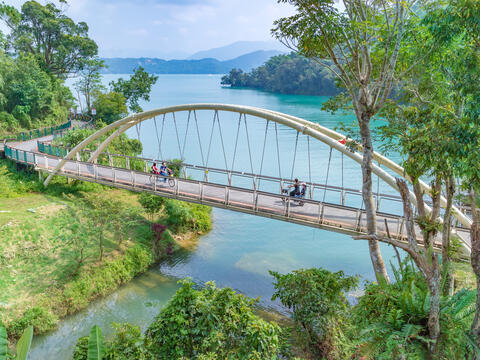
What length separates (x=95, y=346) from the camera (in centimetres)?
738

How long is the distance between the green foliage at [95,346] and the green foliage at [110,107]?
33.9m

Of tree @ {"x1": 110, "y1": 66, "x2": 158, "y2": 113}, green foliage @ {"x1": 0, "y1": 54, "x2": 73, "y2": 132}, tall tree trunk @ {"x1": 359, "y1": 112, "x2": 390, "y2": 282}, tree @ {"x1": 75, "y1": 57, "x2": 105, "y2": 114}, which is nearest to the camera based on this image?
tall tree trunk @ {"x1": 359, "y1": 112, "x2": 390, "y2": 282}

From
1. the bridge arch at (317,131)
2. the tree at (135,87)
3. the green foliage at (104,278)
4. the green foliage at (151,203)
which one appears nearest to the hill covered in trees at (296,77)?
the tree at (135,87)

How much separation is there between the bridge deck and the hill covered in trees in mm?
51452

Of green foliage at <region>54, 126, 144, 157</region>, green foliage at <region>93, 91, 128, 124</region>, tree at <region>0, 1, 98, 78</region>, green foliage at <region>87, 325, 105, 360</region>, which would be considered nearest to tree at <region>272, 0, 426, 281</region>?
green foliage at <region>87, 325, 105, 360</region>

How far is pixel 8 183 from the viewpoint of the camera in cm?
2062

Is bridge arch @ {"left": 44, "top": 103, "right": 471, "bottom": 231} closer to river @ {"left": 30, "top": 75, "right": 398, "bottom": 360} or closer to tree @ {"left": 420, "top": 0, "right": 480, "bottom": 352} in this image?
river @ {"left": 30, "top": 75, "right": 398, "bottom": 360}

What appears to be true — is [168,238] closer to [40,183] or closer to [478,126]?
[40,183]

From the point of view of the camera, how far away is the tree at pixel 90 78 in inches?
1692

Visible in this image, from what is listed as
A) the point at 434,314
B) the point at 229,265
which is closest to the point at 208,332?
the point at 434,314

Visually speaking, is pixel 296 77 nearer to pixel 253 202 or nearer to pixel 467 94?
pixel 253 202

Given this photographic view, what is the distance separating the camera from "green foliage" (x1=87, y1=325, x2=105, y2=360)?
7324mm

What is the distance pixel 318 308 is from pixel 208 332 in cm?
313

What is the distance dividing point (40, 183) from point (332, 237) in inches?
647
